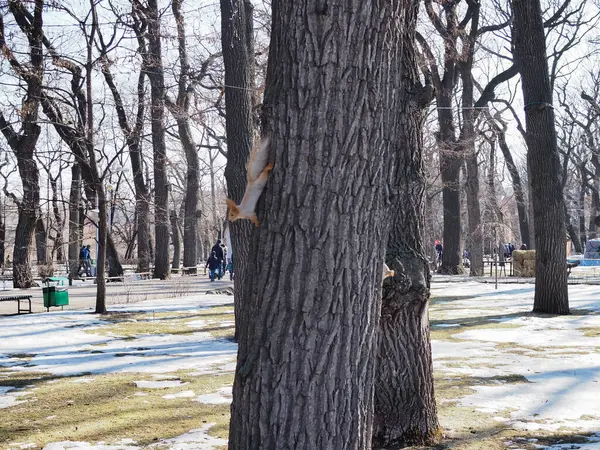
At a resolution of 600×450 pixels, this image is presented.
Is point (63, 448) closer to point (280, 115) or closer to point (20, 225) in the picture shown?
point (280, 115)

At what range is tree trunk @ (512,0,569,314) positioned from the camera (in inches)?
501

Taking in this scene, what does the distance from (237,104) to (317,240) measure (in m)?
7.83

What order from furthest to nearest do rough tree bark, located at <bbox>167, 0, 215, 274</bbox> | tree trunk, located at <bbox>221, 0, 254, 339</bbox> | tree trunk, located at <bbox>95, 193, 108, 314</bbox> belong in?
rough tree bark, located at <bbox>167, 0, 215, 274</bbox>, tree trunk, located at <bbox>95, 193, 108, 314</bbox>, tree trunk, located at <bbox>221, 0, 254, 339</bbox>

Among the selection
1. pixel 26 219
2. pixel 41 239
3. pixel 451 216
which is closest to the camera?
pixel 26 219

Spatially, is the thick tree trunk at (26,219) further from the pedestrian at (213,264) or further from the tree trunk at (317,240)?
the tree trunk at (317,240)

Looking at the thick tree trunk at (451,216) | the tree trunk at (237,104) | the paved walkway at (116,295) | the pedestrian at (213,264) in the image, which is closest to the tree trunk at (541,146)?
the tree trunk at (237,104)

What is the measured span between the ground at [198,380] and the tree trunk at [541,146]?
3.69 ft

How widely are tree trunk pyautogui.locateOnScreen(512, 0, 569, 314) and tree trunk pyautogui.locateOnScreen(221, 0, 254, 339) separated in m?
5.31

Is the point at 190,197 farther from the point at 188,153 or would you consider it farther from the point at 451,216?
the point at 451,216

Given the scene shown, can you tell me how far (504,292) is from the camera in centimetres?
1892

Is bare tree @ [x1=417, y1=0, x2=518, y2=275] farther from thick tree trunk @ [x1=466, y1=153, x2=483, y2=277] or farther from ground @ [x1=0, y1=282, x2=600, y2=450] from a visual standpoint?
ground @ [x1=0, y1=282, x2=600, y2=450]

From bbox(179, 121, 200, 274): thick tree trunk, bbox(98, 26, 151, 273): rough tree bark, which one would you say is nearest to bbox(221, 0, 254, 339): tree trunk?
bbox(98, 26, 151, 273): rough tree bark

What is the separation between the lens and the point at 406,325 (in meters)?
5.07

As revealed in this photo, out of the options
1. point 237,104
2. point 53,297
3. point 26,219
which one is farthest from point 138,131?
point 26,219
